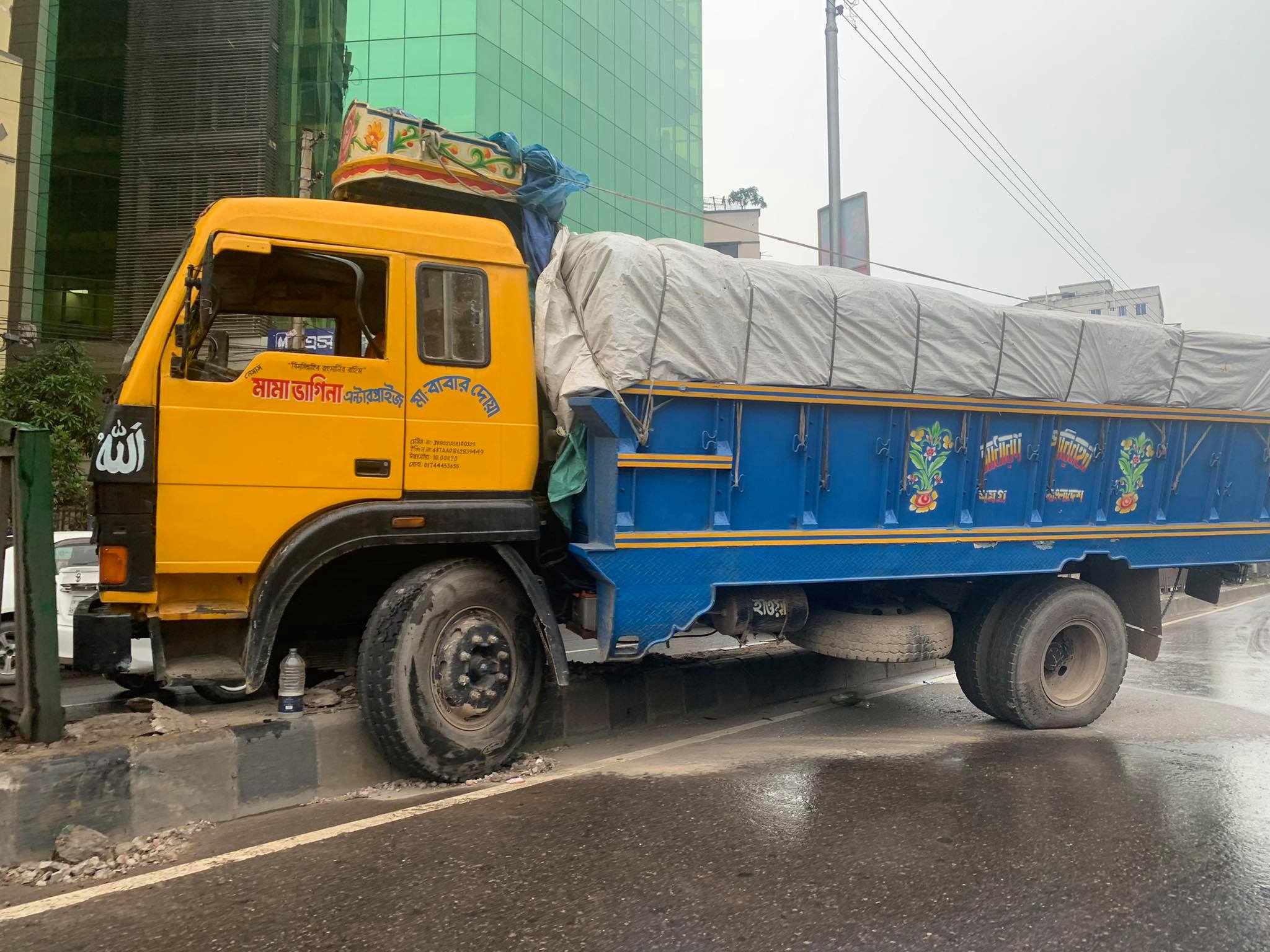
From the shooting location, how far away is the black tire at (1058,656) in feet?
20.3

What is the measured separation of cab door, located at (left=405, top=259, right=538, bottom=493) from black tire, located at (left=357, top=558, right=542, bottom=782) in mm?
503

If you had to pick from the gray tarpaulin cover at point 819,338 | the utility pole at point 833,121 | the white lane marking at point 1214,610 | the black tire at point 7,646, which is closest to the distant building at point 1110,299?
the white lane marking at point 1214,610

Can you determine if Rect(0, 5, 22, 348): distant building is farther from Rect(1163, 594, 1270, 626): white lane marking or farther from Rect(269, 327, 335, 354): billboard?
Rect(1163, 594, 1270, 626): white lane marking

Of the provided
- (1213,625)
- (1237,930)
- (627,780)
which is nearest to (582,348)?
(627,780)

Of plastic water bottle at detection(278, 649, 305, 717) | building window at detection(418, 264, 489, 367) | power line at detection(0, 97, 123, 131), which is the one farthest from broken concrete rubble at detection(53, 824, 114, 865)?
power line at detection(0, 97, 123, 131)

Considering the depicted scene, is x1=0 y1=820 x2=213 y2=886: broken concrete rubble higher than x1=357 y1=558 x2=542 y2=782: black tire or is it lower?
lower

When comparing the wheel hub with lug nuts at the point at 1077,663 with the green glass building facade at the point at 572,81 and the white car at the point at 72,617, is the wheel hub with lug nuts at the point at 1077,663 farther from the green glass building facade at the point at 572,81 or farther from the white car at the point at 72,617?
the green glass building facade at the point at 572,81

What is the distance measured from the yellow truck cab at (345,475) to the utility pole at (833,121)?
8270mm

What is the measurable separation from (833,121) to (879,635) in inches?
348

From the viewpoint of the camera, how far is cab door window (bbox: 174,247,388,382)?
4.50 meters

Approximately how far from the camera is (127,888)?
3.45 m

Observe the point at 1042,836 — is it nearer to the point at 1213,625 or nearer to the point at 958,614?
the point at 958,614

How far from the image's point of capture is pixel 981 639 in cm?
635

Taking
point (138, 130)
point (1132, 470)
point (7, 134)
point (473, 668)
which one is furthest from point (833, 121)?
point (138, 130)
